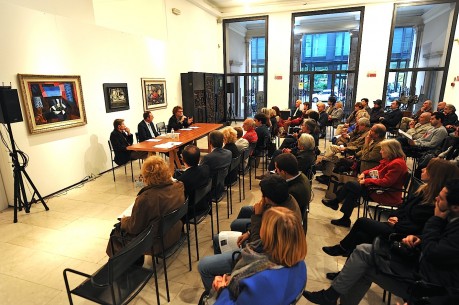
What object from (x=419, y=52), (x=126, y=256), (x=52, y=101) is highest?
(x=419, y=52)

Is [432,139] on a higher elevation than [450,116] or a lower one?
lower

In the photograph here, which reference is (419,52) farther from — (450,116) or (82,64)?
(82,64)

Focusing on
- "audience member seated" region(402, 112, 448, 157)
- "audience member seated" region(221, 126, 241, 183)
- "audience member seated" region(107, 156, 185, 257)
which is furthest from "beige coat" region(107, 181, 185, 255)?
"audience member seated" region(402, 112, 448, 157)

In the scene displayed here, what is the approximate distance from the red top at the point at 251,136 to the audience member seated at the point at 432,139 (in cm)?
297

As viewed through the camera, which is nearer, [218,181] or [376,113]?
[218,181]

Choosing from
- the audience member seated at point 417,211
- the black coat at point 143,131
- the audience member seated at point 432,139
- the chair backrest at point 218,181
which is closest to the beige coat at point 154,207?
the chair backrest at point 218,181

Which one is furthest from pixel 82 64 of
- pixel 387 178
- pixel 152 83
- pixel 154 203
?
pixel 387 178

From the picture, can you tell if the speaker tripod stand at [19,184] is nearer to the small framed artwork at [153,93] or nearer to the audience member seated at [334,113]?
the small framed artwork at [153,93]

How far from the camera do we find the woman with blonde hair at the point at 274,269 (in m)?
1.23

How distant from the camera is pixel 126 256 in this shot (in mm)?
1632

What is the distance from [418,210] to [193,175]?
6.40ft

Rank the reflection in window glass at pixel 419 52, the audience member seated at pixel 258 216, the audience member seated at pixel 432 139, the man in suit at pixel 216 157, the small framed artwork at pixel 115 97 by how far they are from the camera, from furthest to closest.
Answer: the reflection in window glass at pixel 419 52 < the small framed artwork at pixel 115 97 < the audience member seated at pixel 432 139 < the man in suit at pixel 216 157 < the audience member seated at pixel 258 216

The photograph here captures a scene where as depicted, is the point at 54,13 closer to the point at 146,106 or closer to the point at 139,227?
A: the point at 146,106

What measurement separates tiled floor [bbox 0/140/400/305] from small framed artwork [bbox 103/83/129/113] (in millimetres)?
1943
